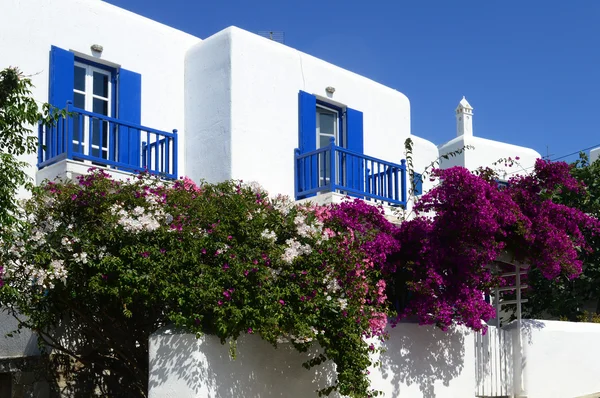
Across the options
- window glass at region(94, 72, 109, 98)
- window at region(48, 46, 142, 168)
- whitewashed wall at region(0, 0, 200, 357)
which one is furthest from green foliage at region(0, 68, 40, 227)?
window glass at region(94, 72, 109, 98)

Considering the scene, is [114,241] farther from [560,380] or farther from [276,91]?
[560,380]

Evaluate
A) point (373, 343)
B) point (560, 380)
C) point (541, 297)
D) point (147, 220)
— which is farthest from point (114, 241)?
point (541, 297)

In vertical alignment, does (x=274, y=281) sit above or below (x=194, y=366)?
above

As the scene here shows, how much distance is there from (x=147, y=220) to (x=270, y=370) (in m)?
2.37

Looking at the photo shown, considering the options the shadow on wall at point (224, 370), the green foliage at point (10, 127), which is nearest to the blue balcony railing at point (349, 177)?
the shadow on wall at point (224, 370)

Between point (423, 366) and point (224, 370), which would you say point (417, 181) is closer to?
point (423, 366)

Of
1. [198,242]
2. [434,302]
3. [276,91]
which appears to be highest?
[276,91]

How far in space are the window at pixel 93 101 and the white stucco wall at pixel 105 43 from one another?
0.30 metres

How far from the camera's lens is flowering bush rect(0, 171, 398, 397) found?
8414 mm

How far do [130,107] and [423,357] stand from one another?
611 centimetres

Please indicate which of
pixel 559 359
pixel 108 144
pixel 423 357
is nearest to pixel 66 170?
pixel 108 144

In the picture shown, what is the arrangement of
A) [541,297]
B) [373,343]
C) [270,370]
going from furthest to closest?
1. [541,297]
2. [373,343]
3. [270,370]

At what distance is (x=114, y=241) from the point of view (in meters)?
8.52

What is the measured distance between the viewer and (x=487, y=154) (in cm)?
2219
